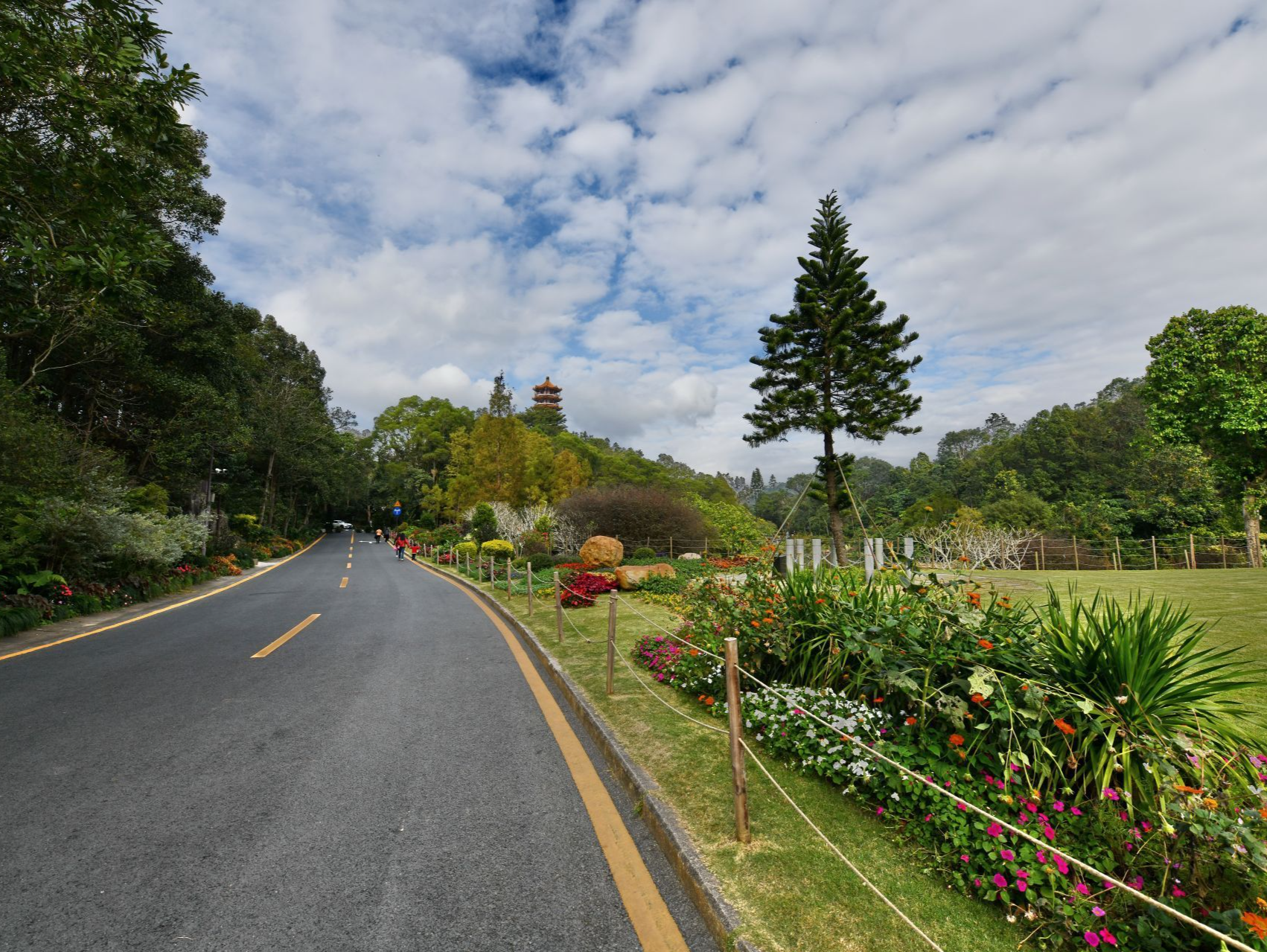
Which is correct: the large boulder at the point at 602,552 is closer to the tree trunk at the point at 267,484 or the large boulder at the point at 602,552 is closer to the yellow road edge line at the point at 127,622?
the yellow road edge line at the point at 127,622

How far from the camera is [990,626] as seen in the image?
3564mm

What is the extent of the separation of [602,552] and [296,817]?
1437 centimetres

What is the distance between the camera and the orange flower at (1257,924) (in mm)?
1738

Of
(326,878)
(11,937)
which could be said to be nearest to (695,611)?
(326,878)

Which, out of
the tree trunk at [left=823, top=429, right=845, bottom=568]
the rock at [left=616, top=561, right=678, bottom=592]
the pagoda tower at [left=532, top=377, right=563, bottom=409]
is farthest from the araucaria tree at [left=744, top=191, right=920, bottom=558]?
the pagoda tower at [left=532, top=377, right=563, bottom=409]

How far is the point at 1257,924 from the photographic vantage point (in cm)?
176

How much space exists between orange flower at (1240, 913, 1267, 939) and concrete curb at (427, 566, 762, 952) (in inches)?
59.8

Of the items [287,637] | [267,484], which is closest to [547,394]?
[267,484]

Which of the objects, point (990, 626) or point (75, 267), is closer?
point (990, 626)

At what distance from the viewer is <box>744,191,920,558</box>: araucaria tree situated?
76.3 ft

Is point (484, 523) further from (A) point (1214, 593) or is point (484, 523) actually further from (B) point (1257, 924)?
(B) point (1257, 924)

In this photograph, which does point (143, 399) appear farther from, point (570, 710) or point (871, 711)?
point (871, 711)

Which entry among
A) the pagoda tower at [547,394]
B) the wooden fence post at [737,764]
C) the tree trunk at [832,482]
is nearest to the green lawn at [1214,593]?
the wooden fence post at [737,764]

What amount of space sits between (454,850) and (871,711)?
249 cm
